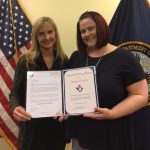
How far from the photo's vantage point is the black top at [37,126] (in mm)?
1719

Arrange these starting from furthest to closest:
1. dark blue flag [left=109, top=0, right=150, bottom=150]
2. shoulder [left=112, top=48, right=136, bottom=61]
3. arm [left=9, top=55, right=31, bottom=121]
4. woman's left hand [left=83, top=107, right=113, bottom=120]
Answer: dark blue flag [left=109, top=0, right=150, bottom=150]
arm [left=9, top=55, right=31, bottom=121]
shoulder [left=112, top=48, right=136, bottom=61]
woman's left hand [left=83, top=107, right=113, bottom=120]

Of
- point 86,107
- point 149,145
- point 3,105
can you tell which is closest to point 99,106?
point 86,107

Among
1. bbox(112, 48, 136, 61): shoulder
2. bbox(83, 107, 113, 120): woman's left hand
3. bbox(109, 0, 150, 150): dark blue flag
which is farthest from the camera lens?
bbox(109, 0, 150, 150): dark blue flag

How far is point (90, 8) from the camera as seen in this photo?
100 inches

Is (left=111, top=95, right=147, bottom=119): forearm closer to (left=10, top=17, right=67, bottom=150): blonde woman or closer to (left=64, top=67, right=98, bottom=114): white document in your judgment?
(left=64, top=67, right=98, bottom=114): white document

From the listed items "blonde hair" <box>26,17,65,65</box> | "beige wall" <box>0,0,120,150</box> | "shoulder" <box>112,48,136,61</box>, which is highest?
"beige wall" <box>0,0,120,150</box>

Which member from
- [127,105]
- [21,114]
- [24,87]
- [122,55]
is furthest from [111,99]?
[24,87]

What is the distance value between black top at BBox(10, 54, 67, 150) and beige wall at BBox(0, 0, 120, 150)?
0.82 meters

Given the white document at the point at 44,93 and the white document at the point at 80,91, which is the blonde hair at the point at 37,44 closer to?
the white document at the point at 44,93

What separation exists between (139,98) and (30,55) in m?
0.79

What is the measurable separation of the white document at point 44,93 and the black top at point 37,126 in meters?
0.13

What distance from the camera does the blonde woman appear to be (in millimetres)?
1720

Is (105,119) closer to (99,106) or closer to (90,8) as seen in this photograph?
(99,106)

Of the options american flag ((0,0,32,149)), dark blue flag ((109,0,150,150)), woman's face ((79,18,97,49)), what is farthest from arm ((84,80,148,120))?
american flag ((0,0,32,149))
